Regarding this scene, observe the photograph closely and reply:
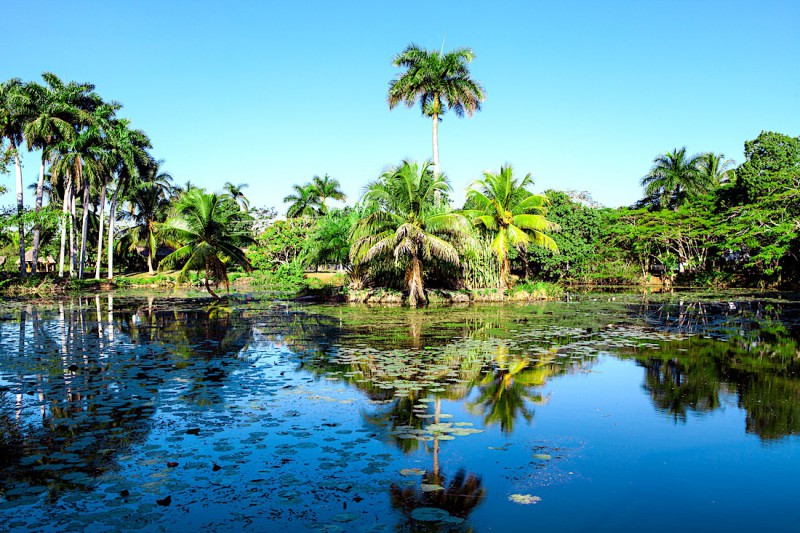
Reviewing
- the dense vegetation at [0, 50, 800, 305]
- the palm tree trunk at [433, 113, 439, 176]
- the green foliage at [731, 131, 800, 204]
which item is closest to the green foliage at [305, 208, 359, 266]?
the dense vegetation at [0, 50, 800, 305]

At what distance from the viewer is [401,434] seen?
623 cm

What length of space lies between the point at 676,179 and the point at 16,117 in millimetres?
47305

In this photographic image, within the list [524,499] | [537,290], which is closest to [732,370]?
[524,499]

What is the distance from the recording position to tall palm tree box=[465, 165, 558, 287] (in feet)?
97.2

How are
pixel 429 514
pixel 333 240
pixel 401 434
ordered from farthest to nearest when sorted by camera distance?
pixel 333 240 < pixel 401 434 < pixel 429 514

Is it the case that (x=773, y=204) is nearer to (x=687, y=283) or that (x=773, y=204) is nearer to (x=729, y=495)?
(x=687, y=283)

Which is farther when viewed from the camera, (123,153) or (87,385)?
(123,153)

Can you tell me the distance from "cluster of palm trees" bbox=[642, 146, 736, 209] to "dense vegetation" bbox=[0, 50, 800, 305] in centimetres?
11

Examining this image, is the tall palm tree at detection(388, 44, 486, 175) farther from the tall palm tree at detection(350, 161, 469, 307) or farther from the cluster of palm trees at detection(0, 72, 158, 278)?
the cluster of palm trees at detection(0, 72, 158, 278)

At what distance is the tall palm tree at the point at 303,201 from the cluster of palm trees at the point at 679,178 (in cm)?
3114

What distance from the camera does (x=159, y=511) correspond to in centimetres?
435

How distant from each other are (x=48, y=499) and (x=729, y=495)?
549cm

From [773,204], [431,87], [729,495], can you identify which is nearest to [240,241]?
[431,87]

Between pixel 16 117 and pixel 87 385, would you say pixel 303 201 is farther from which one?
pixel 87 385
